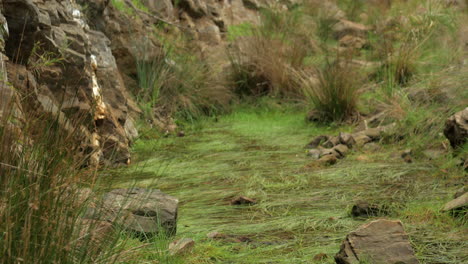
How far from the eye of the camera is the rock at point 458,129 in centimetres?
456

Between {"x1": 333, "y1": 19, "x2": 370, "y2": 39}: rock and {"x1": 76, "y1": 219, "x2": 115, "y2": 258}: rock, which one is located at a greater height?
{"x1": 76, "y1": 219, "x2": 115, "y2": 258}: rock

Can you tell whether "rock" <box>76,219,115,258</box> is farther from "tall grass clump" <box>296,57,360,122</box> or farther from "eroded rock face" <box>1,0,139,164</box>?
"tall grass clump" <box>296,57,360,122</box>

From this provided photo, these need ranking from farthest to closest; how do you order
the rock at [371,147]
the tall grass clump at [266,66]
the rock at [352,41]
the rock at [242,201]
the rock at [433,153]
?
the rock at [352,41] → the tall grass clump at [266,66] → the rock at [371,147] → the rock at [433,153] → the rock at [242,201]

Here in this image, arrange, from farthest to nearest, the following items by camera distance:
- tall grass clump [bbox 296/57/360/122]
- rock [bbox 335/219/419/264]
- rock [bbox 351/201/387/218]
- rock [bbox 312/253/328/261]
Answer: tall grass clump [bbox 296/57/360/122] → rock [bbox 351/201/387/218] → rock [bbox 312/253/328/261] → rock [bbox 335/219/419/264]

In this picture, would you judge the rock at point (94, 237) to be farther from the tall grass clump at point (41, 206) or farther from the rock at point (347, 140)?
the rock at point (347, 140)

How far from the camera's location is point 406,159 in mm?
4992

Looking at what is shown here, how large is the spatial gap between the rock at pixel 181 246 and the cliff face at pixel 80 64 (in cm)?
45

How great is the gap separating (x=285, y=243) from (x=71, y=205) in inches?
53.9

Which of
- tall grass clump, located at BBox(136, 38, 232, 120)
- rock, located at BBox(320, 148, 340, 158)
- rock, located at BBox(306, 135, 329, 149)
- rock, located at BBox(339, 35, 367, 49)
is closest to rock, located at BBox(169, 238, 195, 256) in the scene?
rock, located at BBox(320, 148, 340, 158)

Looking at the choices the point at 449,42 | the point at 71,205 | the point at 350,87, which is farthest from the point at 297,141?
the point at 71,205

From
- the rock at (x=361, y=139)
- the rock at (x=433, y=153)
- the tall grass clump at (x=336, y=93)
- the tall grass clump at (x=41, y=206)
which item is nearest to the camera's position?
the tall grass clump at (x=41, y=206)

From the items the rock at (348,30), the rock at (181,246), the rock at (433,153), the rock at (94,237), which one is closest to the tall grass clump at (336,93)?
the rock at (433,153)

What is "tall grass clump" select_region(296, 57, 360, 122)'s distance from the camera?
675cm

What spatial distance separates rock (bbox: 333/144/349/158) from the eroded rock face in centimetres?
168
